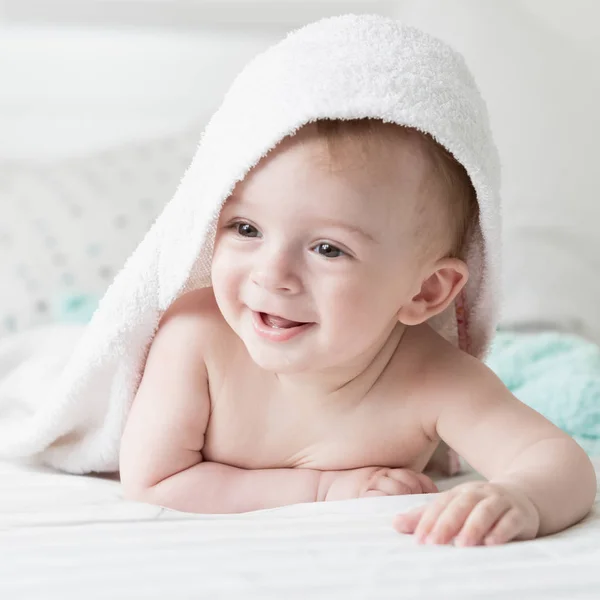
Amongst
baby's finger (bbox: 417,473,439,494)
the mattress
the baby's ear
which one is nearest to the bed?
the mattress

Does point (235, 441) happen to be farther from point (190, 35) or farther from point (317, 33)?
point (190, 35)

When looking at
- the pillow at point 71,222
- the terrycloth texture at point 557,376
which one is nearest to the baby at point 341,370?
the terrycloth texture at point 557,376

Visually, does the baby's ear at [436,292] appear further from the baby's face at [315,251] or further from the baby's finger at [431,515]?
the baby's finger at [431,515]

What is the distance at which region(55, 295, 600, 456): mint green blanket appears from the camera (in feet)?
4.34

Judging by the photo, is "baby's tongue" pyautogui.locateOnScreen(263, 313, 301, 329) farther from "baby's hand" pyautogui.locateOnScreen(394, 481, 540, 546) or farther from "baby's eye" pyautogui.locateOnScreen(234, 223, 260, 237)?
"baby's hand" pyautogui.locateOnScreen(394, 481, 540, 546)

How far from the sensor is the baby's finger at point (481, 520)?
2.54 ft

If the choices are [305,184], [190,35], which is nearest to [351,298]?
[305,184]

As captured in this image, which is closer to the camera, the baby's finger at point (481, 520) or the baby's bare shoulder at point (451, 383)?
the baby's finger at point (481, 520)

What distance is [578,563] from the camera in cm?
75

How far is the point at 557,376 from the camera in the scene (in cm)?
Result: 143

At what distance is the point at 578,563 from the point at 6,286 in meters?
1.31

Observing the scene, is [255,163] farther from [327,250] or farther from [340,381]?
[340,381]

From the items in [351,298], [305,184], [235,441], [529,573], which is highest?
[305,184]

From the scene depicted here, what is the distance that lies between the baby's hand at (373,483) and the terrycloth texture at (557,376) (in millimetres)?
374
